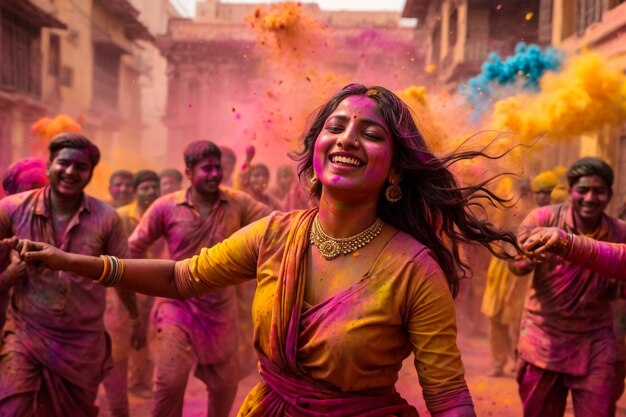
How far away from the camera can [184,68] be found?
20.7 meters

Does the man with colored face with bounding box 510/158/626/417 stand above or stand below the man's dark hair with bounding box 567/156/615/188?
below

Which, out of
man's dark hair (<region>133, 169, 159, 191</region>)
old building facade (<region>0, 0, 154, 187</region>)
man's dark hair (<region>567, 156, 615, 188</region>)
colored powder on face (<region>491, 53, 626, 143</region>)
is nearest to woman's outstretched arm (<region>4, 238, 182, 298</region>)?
man's dark hair (<region>567, 156, 615, 188</region>)

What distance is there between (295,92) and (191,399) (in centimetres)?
374

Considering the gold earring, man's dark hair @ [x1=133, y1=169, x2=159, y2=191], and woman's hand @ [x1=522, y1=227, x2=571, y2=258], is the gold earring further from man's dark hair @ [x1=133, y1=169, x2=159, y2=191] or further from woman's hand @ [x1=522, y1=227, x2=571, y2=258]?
man's dark hair @ [x1=133, y1=169, x2=159, y2=191]

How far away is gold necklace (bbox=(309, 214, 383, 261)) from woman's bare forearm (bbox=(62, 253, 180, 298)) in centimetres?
67

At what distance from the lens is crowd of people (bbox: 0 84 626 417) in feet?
8.52

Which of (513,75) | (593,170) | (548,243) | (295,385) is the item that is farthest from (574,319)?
(513,75)

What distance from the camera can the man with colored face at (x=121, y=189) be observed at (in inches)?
359

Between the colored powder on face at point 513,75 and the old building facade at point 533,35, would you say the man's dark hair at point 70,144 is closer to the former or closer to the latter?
the colored powder on face at point 513,75

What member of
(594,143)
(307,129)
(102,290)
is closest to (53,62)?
(594,143)

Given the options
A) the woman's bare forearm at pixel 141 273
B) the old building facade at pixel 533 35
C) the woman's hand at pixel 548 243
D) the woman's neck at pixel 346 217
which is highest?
the old building facade at pixel 533 35

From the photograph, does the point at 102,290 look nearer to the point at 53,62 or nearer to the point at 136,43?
the point at 53,62

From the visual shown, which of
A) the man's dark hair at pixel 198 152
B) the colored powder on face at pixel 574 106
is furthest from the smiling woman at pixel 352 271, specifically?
the colored powder on face at pixel 574 106

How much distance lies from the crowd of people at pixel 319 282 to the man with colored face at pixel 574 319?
14 mm
